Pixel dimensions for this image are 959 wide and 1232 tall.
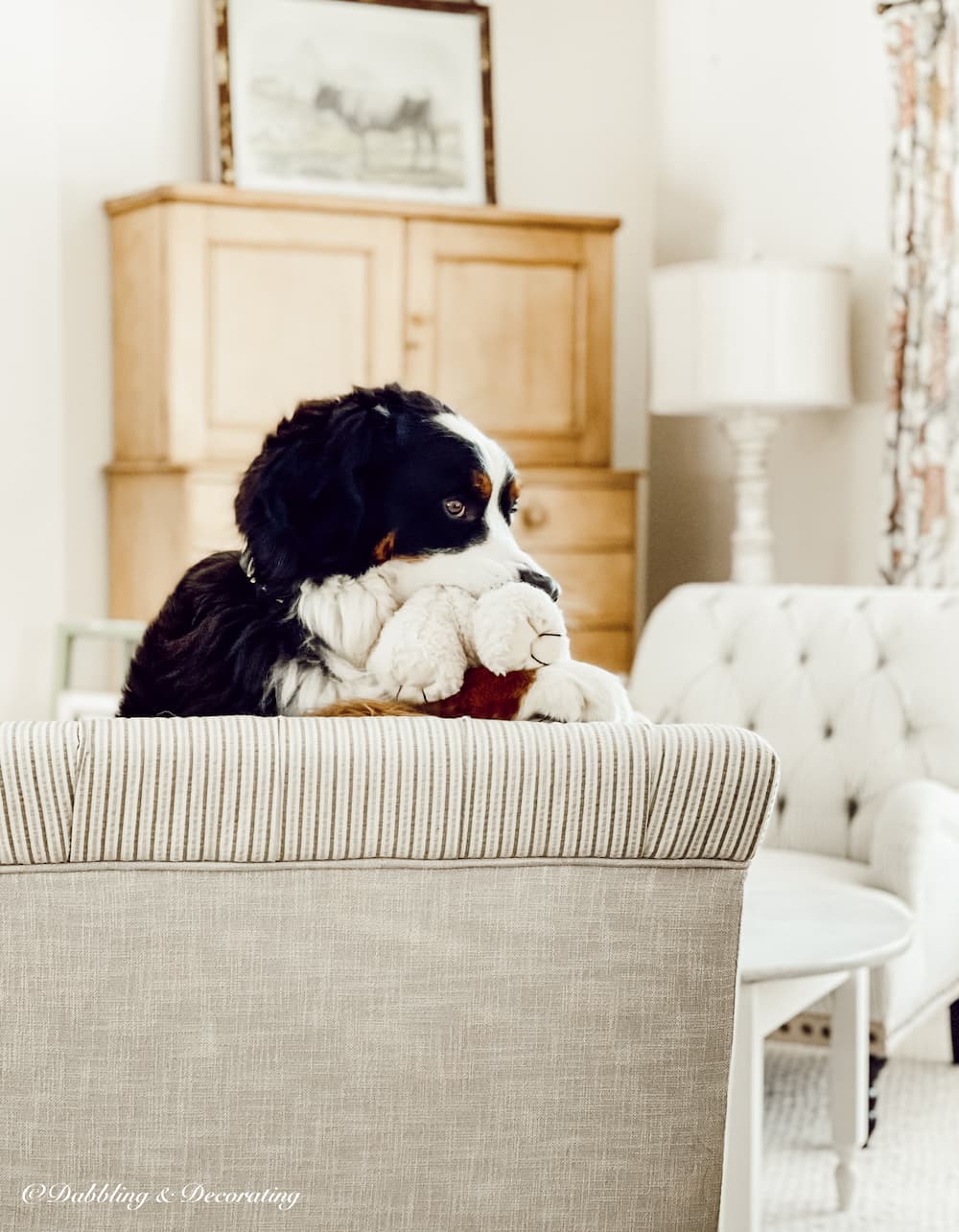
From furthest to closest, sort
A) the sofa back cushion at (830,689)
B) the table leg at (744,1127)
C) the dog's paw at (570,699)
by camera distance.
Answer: the sofa back cushion at (830,689) → the table leg at (744,1127) → the dog's paw at (570,699)

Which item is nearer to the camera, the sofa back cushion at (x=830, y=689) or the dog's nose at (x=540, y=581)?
the dog's nose at (x=540, y=581)

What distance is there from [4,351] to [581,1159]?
2.96 meters

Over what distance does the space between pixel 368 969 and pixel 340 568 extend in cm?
28

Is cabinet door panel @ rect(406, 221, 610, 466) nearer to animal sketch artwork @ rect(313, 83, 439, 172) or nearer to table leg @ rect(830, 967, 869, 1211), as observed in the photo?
animal sketch artwork @ rect(313, 83, 439, 172)

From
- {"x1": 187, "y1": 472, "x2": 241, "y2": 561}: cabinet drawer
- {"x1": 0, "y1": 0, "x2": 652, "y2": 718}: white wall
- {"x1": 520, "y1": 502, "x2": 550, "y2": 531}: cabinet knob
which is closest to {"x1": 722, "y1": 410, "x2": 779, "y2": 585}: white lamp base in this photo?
{"x1": 520, "y1": 502, "x2": 550, "y2": 531}: cabinet knob

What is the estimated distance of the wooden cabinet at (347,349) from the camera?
344 cm

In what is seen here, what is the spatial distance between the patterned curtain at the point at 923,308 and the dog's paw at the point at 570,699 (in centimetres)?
227

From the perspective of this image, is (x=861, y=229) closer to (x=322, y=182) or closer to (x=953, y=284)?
(x=953, y=284)

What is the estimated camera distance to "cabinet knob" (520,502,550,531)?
3.59 meters

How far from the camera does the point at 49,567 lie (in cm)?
368

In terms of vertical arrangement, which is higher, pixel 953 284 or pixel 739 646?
pixel 953 284

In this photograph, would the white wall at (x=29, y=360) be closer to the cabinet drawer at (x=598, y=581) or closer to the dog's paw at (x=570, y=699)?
the cabinet drawer at (x=598, y=581)

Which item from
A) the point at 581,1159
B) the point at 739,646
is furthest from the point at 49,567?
the point at 581,1159

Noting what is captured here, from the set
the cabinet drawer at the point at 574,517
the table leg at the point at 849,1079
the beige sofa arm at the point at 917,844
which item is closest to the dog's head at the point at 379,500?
the table leg at the point at 849,1079
